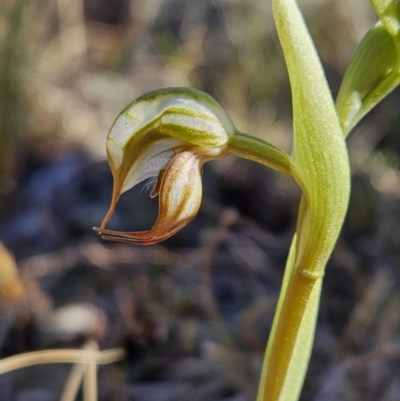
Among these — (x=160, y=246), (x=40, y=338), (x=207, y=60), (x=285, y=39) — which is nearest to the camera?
(x=285, y=39)

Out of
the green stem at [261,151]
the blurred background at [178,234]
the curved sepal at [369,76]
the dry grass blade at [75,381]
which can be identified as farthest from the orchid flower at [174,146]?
the blurred background at [178,234]

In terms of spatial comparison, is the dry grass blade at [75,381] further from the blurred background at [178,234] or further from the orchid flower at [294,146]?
the orchid flower at [294,146]

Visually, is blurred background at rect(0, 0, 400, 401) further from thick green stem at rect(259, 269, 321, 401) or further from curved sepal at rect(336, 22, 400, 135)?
curved sepal at rect(336, 22, 400, 135)

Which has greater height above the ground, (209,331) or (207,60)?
(207,60)

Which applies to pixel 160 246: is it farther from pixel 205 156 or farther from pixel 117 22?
pixel 117 22

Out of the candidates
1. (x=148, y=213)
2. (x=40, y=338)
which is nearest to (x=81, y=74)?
(x=148, y=213)

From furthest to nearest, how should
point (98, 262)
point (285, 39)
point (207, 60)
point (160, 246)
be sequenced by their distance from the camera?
point (207, 60)
point (160, 246)
point (98, 262)
point (285, 39)
